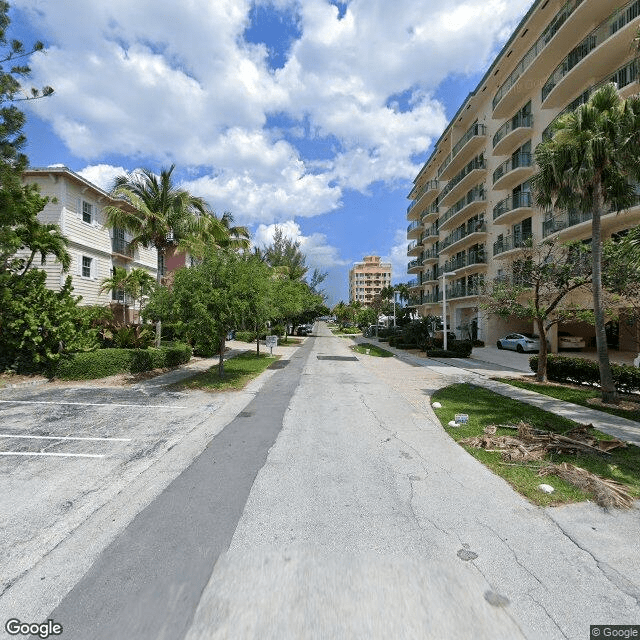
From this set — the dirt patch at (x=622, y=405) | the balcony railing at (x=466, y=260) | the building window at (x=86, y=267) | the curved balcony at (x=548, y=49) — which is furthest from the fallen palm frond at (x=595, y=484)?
the balcony railing at (x=466, y=260)

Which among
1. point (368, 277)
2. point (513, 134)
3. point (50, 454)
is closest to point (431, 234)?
point (513, 134)

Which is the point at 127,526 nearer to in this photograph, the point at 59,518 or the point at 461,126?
the point at 59,518

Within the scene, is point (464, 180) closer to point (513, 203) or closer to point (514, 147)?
point (514, 147)

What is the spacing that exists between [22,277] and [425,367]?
17.9 m

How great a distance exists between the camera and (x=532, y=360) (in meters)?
16.0

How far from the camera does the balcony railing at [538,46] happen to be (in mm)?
20844

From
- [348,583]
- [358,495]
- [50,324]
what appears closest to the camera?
[348,583]

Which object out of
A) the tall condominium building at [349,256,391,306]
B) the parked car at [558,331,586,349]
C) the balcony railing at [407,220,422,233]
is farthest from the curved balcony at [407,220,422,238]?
the tall condominium building at [349,256,391,306]

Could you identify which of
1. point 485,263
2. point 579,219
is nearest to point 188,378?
point 579,219

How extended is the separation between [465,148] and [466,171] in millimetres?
2143

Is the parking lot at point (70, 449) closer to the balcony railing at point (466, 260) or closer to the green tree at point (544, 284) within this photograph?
the green tree at point (544, 284)

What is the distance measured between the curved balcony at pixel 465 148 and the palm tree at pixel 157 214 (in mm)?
28563

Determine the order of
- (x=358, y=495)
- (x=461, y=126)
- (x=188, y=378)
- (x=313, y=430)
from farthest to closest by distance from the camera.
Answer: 1. (x=461, y=126)
2. (x=188, y=378)
3. (x=313, y=430)
4. (x=358, y=495)

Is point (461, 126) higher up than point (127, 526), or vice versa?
point (461, 126)
